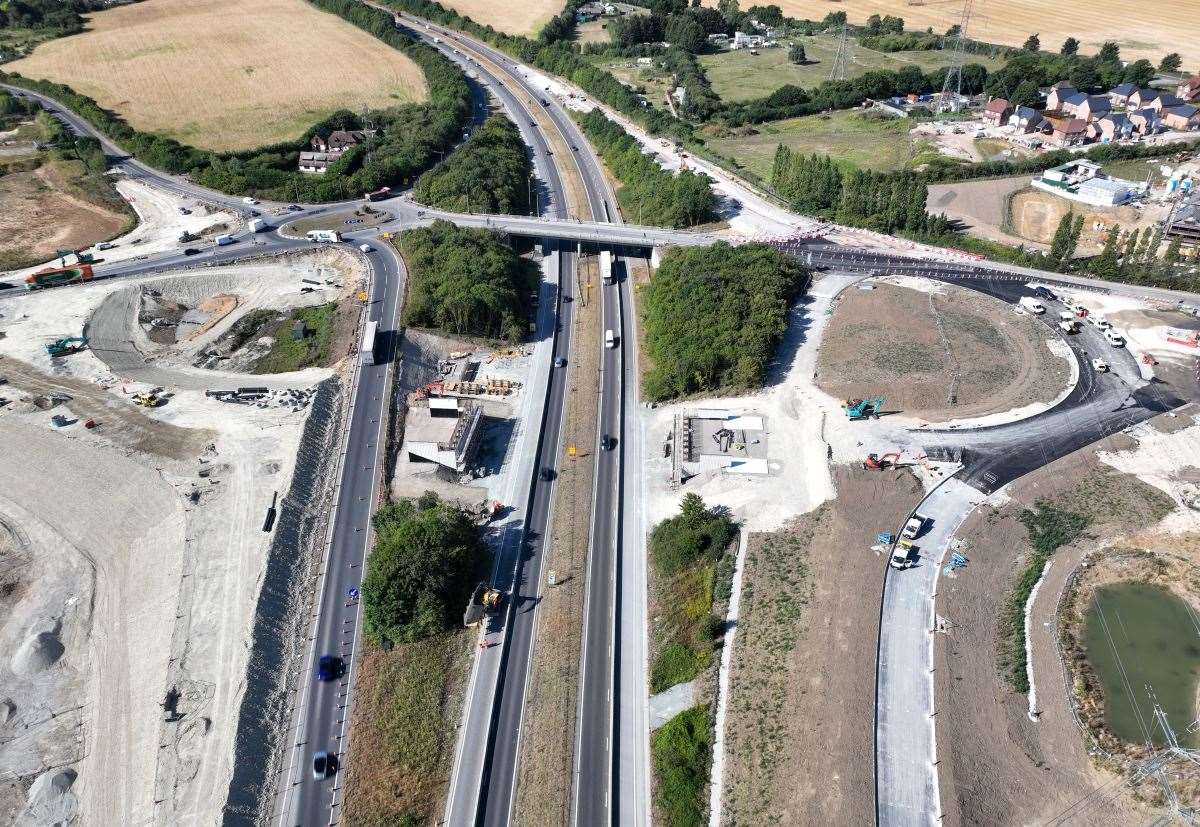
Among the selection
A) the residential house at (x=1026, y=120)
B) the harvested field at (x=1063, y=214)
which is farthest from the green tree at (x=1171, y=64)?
the harvested field at (x=1063, y=214)

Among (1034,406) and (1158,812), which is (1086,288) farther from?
(1158,812)

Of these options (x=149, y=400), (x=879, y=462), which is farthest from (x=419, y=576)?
(x=879, y=462)

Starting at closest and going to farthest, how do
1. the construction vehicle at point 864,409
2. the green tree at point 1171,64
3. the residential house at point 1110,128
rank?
the construction vehicle at point 864,409 → the residential house at point 1110,128 → the green tree at point 1171,64

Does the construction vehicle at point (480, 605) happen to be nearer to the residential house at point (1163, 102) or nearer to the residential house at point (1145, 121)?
the residential house at point (1145, 121)

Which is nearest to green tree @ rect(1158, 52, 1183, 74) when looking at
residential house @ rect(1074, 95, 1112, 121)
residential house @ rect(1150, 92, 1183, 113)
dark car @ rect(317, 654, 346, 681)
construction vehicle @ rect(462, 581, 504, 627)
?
residential house @ rect(1150, 92, 1183, 113)

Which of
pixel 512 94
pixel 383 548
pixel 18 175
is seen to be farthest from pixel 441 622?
pixel 512 94

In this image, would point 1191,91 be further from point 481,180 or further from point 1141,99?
point 481,180
